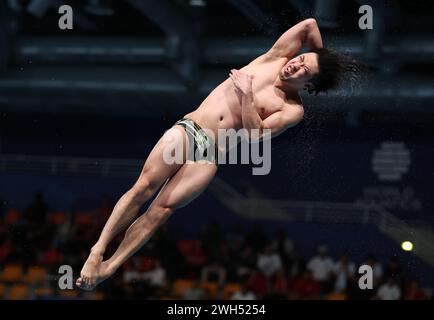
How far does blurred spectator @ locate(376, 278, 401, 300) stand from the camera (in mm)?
8617

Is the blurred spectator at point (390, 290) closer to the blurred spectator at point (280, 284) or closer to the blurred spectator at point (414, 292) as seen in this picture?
the blurred spectator at point (414, 292)

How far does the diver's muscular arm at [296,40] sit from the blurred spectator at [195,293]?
4.12 m

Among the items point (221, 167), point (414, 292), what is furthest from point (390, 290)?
point (221, 167)

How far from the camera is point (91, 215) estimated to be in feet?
35.9

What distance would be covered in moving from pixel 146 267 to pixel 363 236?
94.5 inches

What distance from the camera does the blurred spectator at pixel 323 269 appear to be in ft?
30.9

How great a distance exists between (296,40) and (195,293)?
425 centimetres

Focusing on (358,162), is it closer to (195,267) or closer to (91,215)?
(195,267)

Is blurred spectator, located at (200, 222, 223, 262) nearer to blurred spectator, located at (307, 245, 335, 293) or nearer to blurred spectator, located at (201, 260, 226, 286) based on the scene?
blurred spectator, located at (201, 260, 226, 286)

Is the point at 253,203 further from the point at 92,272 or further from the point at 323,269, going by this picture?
the point at 92,272

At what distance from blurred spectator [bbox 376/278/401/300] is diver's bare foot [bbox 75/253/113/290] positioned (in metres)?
3.96

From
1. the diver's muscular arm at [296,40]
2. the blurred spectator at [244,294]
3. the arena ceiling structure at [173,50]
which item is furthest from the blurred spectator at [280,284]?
the diver's muscular arm at [296,40]
